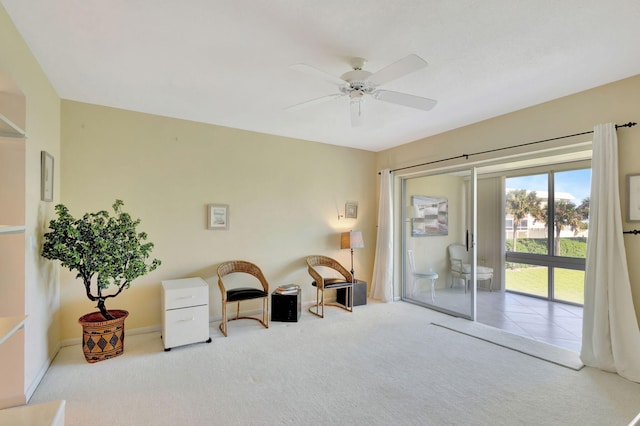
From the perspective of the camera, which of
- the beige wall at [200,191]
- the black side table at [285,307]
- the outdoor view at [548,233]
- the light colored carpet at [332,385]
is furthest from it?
the outdoor view at [548,233]

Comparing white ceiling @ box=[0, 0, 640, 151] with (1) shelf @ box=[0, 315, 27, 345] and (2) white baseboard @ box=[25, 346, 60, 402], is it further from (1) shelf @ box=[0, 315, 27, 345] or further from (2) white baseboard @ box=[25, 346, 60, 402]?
(2) white baseboard @ box=[25, 346, 60, 402]

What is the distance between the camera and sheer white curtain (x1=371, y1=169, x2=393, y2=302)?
540 cm

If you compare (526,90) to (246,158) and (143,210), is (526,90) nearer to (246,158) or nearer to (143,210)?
(246,158)

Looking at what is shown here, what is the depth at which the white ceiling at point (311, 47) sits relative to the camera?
1.99 metres

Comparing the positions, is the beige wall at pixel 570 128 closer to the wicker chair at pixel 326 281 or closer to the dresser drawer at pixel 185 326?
the wicker chair at pixel 326 281

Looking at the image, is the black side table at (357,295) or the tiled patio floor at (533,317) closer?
the tiled patio floor at (533,317)

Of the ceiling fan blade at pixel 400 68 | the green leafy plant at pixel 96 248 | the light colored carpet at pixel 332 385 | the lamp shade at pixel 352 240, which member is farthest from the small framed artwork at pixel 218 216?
the ceiling fan blade at pixel 400 68

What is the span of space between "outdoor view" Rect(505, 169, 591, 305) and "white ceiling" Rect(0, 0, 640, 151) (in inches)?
100

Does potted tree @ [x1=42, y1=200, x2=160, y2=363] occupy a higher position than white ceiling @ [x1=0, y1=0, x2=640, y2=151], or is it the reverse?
white ceiling @ [x1=0, y1=0, x2=640, y2=151]

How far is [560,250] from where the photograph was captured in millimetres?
5230

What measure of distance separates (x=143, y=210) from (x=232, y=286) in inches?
60.4

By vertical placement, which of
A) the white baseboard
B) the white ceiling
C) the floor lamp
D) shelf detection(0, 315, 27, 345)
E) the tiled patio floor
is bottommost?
the tiled patio floor

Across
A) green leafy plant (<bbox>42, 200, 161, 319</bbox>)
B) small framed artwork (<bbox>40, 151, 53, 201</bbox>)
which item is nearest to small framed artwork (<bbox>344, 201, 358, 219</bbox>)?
green leafy plant (<bbox>42, 200, 161, 319</bbox>)

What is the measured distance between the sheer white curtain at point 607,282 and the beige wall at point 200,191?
10.9 ft
